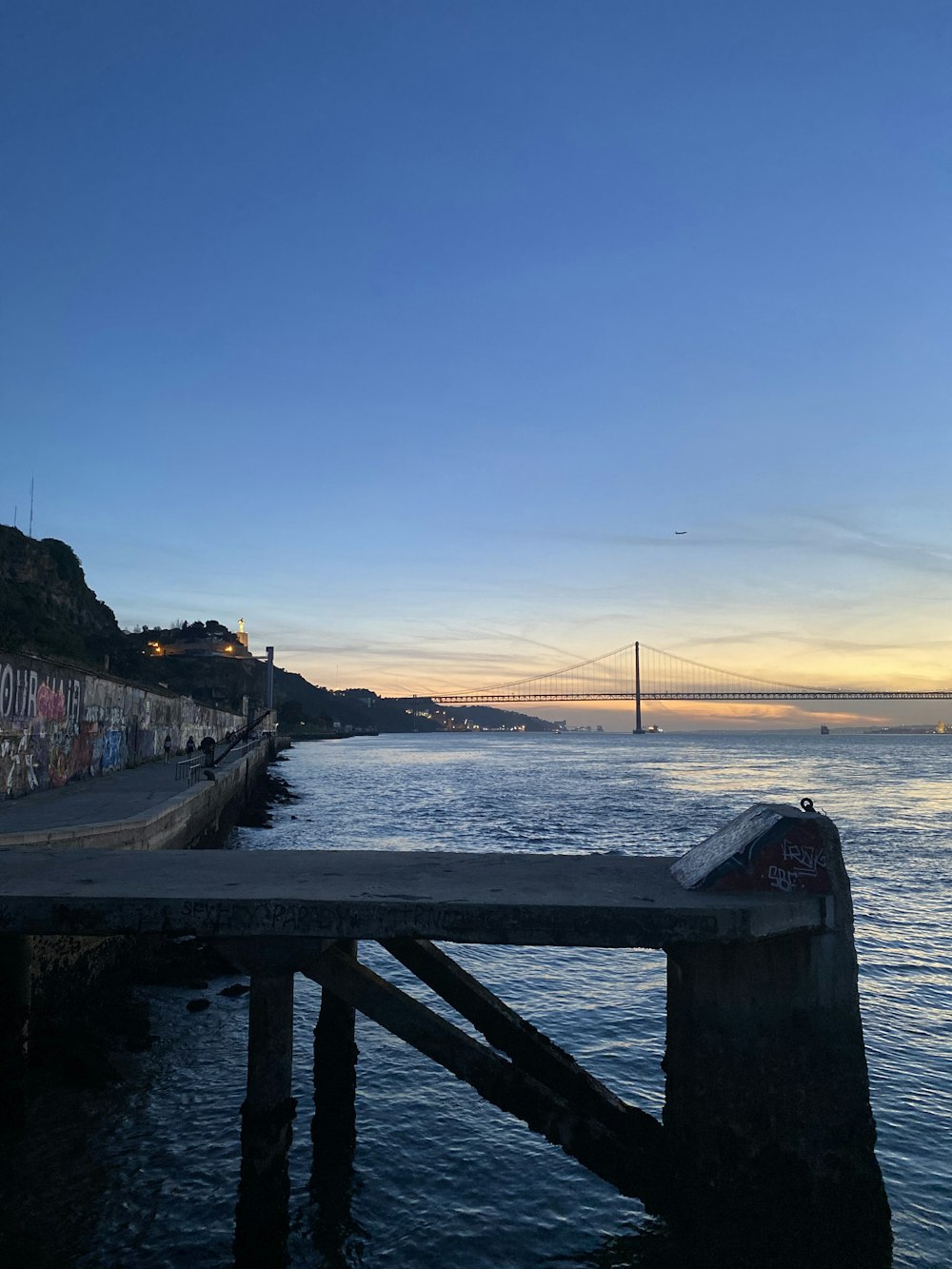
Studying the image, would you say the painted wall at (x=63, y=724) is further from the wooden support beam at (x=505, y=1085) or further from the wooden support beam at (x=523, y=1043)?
the wooden support beam at (x=505, y=1085)

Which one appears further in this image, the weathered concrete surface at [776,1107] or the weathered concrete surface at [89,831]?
the weathered concrete surface at [89,831]

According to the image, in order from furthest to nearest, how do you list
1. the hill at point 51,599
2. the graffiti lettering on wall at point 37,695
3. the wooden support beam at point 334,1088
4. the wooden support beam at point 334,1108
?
the hill at point 51,599
the graffiti lettering on wall at point 37,695
the wooden support beam at point 334,1088
the wooden support beam at point 334,1108

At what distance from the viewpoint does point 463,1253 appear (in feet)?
18.8

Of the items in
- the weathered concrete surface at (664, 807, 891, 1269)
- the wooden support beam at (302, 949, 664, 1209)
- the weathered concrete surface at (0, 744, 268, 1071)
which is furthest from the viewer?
the weathered concrete surface at (0, 744, 268, 1071)

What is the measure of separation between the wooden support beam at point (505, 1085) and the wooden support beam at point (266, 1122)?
333 mm

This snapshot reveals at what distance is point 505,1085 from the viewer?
17.3ft

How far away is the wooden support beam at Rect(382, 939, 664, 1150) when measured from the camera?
18.4 feet

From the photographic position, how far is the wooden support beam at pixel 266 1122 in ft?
17.4

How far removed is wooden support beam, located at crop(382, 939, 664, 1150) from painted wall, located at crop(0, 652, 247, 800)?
37.3ft

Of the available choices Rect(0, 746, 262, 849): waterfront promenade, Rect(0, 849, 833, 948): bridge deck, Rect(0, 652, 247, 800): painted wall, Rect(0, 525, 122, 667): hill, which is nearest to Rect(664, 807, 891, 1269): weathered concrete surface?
Rect(0, 849, 833, 948): bridge deck

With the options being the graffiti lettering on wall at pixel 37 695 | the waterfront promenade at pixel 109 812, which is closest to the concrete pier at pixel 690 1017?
the waterfront promenade at pixel 109 812

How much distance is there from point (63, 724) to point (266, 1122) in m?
15.4

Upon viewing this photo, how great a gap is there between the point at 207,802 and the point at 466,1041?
15.3m

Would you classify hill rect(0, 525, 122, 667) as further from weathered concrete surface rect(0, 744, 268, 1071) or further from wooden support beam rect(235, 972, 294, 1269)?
wooden support beam rect(235, 972, 294, 1269)
